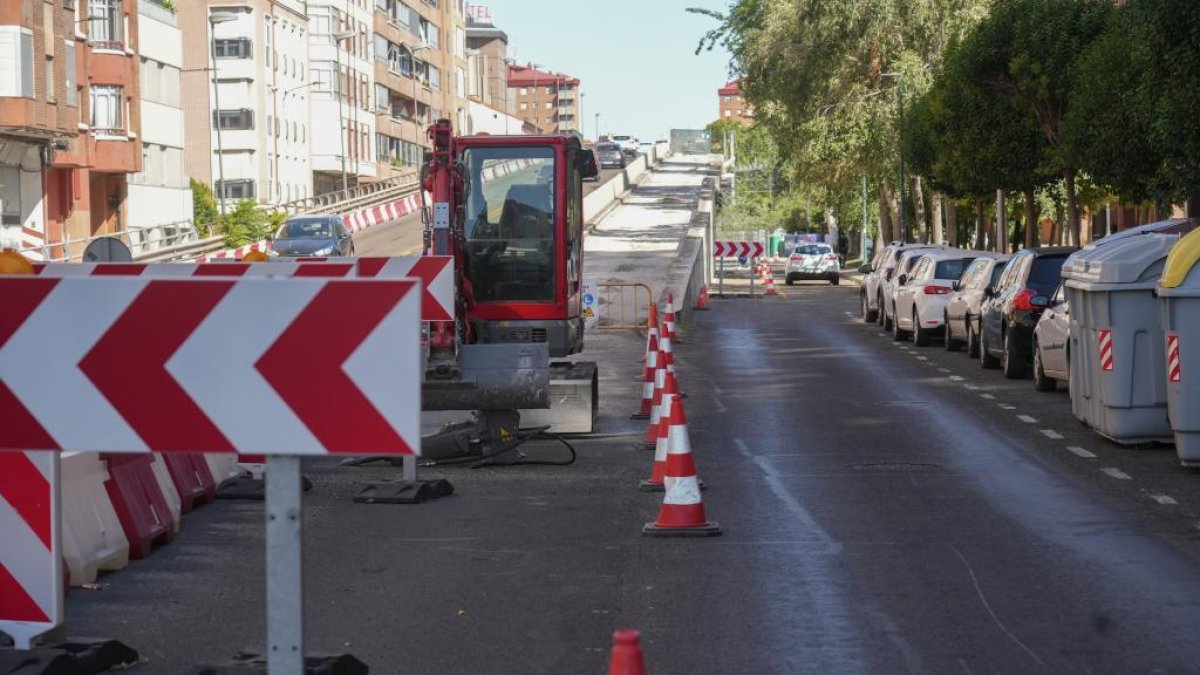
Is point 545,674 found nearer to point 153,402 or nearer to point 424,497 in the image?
point 153,402

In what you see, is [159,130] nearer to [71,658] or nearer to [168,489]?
[168,489]

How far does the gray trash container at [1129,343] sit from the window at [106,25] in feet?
174

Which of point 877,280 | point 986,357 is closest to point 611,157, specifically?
point 877,280

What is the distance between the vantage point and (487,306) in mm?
22203

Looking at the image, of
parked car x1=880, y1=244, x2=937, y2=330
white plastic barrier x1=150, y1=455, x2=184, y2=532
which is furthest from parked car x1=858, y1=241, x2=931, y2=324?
white plastic barrier x1=150, y1=455, x2=184, y2=532

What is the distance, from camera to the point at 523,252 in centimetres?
2220

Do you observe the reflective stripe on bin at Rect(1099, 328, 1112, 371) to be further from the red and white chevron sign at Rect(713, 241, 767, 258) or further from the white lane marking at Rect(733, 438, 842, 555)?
the red and white chevron sign at Rect(713, 241, 767, 258)

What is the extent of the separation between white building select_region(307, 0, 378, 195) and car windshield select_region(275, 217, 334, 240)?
4755cm

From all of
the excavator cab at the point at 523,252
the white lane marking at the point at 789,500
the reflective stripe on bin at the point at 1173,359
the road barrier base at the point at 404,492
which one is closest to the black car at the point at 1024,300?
the excavator cab at the point at 523,252

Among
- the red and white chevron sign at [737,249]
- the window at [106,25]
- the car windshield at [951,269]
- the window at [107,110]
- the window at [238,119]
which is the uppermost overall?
the window at [106,25]

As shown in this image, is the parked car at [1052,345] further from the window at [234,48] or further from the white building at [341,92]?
the white building at [341,92]

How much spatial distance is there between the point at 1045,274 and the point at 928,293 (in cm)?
847

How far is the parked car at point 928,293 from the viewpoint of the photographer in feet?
110

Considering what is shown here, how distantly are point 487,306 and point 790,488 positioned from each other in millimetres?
8363
